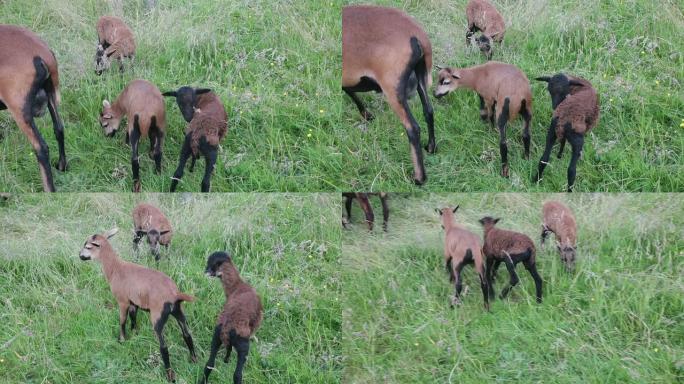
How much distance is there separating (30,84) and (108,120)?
2.67 feet

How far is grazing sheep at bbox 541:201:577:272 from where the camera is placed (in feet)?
25.2

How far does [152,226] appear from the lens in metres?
7.96

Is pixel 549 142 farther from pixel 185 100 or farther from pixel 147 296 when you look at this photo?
pixel 147 296

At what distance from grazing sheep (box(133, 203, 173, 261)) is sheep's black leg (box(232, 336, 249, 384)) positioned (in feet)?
4.22

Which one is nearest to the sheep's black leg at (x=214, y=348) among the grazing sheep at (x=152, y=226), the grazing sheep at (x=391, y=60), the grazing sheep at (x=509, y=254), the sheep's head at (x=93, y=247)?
the grazing sheep at (x=152, y=226)

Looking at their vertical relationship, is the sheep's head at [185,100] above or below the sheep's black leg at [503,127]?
above

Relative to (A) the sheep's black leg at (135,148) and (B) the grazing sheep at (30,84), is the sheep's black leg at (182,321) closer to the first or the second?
(A) the sheep's black leg at (135,148)

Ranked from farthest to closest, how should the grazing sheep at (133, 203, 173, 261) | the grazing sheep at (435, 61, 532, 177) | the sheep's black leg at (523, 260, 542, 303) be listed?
the grazing sheep at (133, 203, 173, 261), the grazing sheep at (435, 61, 532, 177), the sheep's black leg at (523, 260, 542, 303)

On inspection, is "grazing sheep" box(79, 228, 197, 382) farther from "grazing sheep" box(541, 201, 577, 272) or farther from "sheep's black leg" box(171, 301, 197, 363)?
"grazing sheep" box(541, 201, 577, 272)

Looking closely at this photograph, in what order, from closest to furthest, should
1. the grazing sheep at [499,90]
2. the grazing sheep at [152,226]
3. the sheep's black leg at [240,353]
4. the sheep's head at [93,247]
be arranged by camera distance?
the sheep's black leg at [240,353] → the grazing sheep at [499,90] → the sheep's head at [93,247] → the grazing sheep at [152,226]

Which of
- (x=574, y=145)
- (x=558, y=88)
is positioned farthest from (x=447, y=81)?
(x=574, y=145)

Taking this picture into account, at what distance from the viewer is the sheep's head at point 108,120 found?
7.82 m

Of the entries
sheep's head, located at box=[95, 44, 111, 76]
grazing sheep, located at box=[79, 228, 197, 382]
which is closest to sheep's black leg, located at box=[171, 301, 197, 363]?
grazing sheep, located at box=[79, 228, 197, 382]

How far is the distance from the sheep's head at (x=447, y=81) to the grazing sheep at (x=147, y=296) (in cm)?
294
